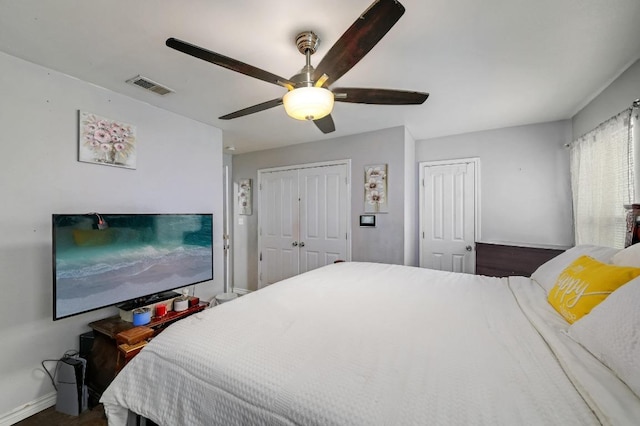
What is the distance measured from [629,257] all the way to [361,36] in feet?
5.25

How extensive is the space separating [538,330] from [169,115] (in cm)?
328

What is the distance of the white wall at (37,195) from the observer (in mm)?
1687

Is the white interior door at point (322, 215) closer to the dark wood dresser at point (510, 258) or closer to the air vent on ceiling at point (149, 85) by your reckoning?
the dark wood dresser at point (510, 258)

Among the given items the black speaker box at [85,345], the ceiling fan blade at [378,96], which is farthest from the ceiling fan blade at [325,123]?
the black speaker box at [85,345]

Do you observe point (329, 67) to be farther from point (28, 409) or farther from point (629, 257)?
point (28, 409)

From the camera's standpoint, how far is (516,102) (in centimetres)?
249

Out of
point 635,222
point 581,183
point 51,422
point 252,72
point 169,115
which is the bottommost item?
point 51,422

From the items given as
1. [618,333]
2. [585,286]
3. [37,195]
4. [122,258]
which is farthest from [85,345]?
[585,286]

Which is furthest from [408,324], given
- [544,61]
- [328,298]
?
[544,61]

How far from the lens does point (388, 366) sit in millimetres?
855

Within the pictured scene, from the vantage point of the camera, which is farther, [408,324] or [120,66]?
[120,66]

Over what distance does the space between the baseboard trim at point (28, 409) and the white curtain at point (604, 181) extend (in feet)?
14.4

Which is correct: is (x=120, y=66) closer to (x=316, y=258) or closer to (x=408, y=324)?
(x=408, y=324)

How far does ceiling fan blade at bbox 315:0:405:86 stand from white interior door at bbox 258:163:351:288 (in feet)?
7.38
